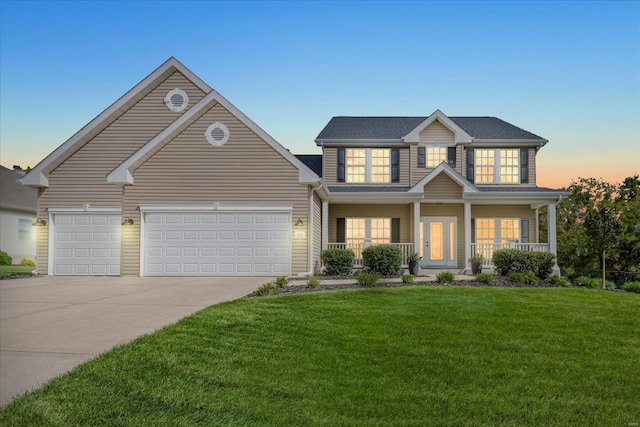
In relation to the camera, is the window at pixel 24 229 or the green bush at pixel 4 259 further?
the window at pixel 24 229

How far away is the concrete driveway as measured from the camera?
5.54 meters

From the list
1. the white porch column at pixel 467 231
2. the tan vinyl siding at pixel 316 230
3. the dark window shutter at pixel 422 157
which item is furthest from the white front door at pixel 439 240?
the tan vinyl siding at pixel 316 230

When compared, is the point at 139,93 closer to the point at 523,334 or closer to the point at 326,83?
the point at 326,83

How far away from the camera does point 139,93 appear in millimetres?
18125

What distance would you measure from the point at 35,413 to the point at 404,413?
3268 mm

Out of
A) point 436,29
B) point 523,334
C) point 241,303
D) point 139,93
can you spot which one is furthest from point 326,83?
point 523,334

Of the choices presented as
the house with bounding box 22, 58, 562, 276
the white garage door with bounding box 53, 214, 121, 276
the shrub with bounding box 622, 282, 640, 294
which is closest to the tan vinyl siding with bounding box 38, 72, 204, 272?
the house with bounding box 22, 58, 562, 276

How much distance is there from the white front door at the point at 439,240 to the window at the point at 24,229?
23353 millimetres

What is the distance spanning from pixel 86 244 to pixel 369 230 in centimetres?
1072

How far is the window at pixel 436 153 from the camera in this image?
818 inches

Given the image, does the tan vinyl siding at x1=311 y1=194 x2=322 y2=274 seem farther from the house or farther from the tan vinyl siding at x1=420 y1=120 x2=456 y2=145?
the tan vinyl siding at x1=420 y1=120 x2=456 y2=145

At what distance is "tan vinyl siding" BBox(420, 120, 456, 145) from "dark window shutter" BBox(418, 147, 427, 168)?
0.32m

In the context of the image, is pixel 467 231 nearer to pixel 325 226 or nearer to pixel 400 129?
pixel 325 226

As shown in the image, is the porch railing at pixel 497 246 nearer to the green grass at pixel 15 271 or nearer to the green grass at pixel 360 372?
the green grass at pixel 360 372
